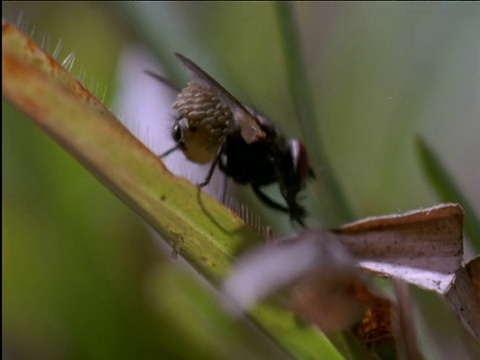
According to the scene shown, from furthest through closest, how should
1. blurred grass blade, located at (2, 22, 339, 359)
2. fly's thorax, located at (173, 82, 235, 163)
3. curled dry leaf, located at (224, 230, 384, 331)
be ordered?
fly's thorax, located at (173, 82, 235, 163), curled dry leaf, located at (224, 230, 384, 331), blurred grass blade, located at (2, 22, 339, 359)

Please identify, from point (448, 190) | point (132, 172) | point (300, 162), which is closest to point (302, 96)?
point (300, 162)

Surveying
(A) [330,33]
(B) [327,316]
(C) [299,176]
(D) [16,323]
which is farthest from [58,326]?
(A) [330,33]

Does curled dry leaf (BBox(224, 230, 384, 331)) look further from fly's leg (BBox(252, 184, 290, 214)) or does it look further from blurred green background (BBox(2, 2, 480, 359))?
fly's leg (BBox(252, 184, 290, 214))

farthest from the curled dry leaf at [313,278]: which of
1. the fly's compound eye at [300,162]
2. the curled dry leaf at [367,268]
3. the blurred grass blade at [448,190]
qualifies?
the fly's compound eye at [300,162]

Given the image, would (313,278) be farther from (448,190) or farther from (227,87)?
(227,87)

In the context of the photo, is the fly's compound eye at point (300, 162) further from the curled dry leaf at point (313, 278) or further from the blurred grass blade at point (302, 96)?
the curled dry leaf at point (313, 278)

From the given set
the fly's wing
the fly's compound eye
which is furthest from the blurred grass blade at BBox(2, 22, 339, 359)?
the fly's compound eye

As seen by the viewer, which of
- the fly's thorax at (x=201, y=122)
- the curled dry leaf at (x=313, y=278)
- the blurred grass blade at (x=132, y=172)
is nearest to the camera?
the blurred grass blade at (x=132, y=172)
